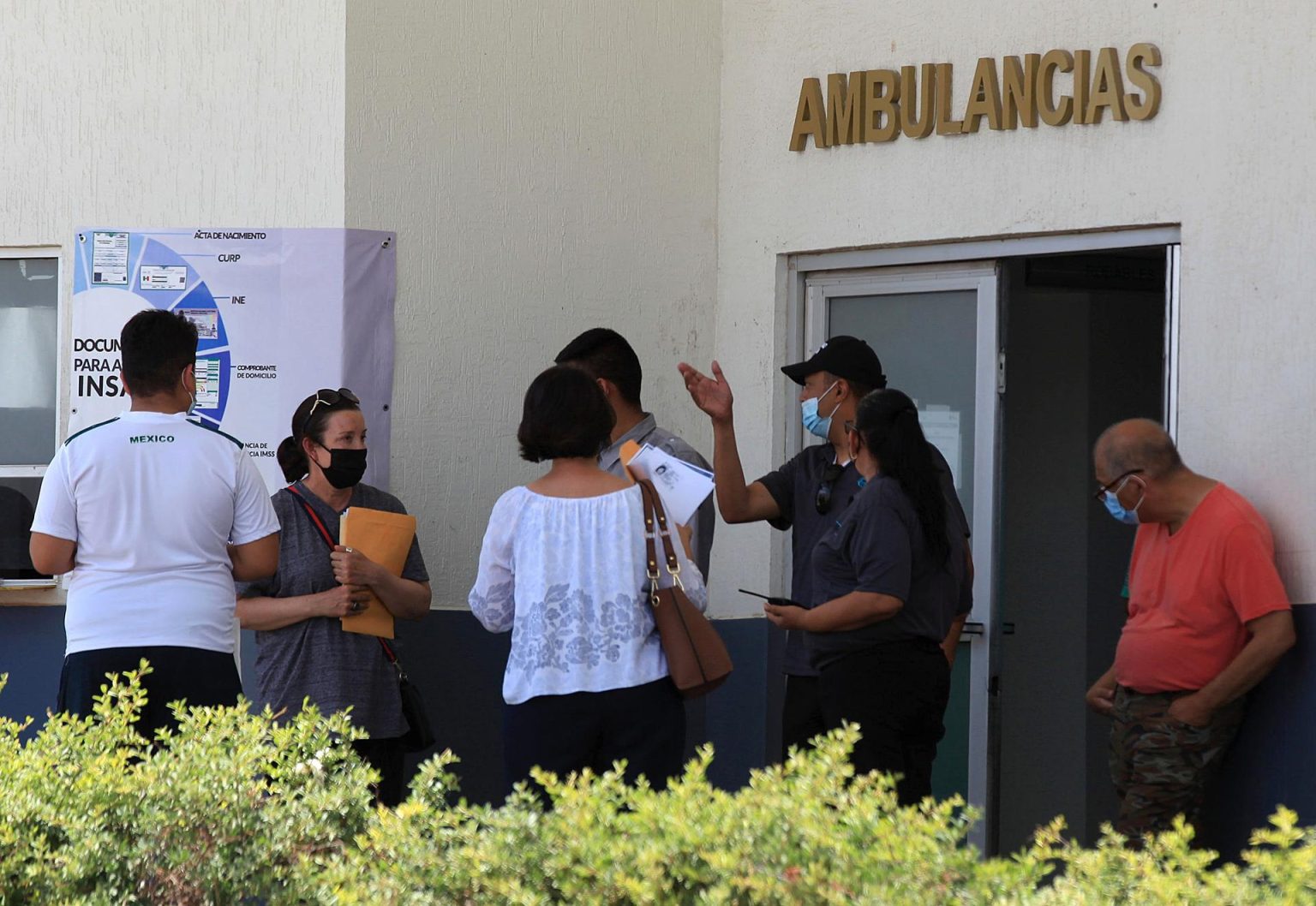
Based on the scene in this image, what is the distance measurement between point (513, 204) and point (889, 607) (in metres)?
2.41

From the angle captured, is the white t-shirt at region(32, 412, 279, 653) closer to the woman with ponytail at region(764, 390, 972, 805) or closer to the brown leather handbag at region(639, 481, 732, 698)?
the brown leather handbag at region(639, 481, 732, 698)

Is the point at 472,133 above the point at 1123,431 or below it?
above

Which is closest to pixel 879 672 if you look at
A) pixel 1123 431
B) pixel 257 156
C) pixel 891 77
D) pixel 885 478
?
pixel 885 478

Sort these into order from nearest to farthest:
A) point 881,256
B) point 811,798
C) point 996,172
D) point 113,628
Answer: point 811,798, point 113,628, point 996,172, point 881,256

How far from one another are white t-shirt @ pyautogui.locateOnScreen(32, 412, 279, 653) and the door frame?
2726mm

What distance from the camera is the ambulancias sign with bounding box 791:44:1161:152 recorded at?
224 inches

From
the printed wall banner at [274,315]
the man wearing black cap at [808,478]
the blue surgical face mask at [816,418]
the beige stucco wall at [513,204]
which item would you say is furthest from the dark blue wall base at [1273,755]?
the printed wall banner at [274,315]

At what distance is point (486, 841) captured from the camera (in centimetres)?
283

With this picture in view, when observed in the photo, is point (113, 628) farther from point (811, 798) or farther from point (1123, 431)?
point (1123, 431)

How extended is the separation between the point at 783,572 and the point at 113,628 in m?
2.94

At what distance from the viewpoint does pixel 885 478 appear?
4.95 m

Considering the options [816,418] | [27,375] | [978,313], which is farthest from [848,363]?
[27,375]

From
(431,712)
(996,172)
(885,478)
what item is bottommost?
(431,712)

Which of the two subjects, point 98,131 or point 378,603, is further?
point 98,131
